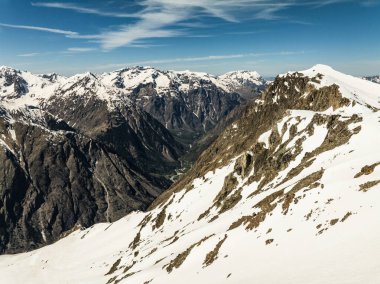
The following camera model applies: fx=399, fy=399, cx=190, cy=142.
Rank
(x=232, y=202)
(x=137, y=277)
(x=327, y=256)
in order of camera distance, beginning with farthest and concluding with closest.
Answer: (x=232, y=202), (x=137, y=277), (x=327, y=256)

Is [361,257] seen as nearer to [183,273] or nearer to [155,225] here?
[183,273]

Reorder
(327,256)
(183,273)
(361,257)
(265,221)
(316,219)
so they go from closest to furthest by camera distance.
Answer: (361,257) < (327,256) < (316,219) < (265,221) < (183,273)

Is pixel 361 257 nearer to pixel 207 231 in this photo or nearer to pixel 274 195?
pixel 274 195

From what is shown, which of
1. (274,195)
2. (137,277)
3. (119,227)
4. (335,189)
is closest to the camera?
(335,189)

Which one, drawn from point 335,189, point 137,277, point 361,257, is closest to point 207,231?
point 137,277

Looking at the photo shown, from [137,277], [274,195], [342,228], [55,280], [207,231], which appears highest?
[342,228]

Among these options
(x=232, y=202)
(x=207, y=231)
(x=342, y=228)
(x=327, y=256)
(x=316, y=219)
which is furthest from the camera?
(x=232, y=202)

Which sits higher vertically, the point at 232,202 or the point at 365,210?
the point at 365,210

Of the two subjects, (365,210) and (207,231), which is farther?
(207,231)

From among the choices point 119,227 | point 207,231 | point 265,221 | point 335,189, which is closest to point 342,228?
point 335,189
